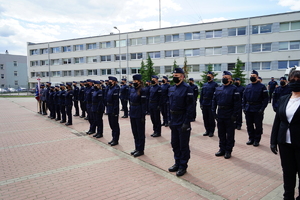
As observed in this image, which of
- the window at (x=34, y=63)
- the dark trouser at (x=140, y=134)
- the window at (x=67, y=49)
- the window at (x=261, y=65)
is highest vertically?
the window at (x=67, y=49)

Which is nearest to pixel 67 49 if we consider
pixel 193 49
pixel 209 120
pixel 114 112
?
pixel 193 49

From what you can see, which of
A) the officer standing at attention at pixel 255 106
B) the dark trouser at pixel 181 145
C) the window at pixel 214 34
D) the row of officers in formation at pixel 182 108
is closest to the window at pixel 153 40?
the window at pixel 214 34

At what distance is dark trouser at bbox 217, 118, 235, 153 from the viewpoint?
5.69 m

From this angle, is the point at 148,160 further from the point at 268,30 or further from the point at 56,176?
the point at 268,30

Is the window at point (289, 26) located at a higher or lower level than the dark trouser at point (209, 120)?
higher

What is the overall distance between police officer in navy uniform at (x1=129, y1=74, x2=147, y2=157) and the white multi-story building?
28.8 m

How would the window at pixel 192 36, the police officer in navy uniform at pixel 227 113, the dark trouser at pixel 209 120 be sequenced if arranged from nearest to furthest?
1. the police officer in navy uniform at pixel 227 113
2. the dark trouser at pixel 209 120
3. the window at pixel 192 36

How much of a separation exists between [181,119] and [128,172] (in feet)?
5.56

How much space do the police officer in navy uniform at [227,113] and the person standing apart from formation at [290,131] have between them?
2.24 m

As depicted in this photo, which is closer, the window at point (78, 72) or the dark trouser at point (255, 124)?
the dark trouser at point (255, 124)

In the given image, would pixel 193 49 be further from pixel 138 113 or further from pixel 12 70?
pixel 12 70

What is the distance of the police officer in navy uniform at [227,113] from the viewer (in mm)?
5680

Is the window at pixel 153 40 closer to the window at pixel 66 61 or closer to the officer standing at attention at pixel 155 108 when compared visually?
the window at pixel 66 61

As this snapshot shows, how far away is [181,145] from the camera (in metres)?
4.73
